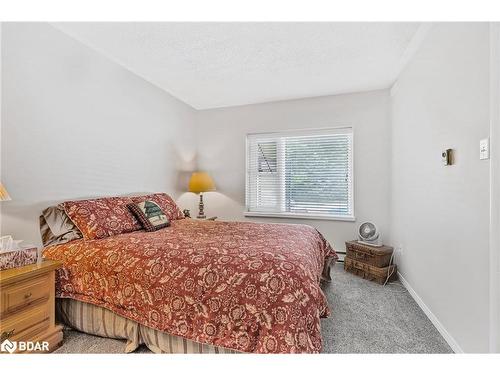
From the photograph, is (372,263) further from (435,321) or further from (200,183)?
(200,183)

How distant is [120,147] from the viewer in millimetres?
2850

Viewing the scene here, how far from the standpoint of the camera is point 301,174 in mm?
3918

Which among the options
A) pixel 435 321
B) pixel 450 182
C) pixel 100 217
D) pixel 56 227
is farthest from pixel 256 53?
pixel 435 321

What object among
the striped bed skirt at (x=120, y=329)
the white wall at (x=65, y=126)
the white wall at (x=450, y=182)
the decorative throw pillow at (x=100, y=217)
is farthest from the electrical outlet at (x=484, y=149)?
the white wall at (x=65, y=126)

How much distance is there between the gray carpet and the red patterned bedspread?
0.97 ft

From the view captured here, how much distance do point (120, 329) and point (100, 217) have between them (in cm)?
93

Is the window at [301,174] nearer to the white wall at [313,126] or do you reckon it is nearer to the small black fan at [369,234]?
the white wall at [313,126]

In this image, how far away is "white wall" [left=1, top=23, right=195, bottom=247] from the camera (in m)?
1.91

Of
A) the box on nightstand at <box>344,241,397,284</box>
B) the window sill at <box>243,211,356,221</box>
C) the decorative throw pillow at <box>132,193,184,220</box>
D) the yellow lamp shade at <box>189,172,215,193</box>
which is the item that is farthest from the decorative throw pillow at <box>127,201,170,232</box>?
the box on nightstand at <box>344,241,397,284</box>

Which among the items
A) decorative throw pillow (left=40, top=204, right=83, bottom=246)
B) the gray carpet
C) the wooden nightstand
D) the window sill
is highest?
decorative throw pillow (left=40, top=204, right=83, bottom=246)

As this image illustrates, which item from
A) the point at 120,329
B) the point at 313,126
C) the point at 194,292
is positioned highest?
the point at 313,126

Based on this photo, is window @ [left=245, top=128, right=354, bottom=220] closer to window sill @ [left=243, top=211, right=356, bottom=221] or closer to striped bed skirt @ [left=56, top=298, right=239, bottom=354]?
window sill @ [left=243, top=211, right=356, bottom=221]

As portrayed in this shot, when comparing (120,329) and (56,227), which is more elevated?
(56,227)
